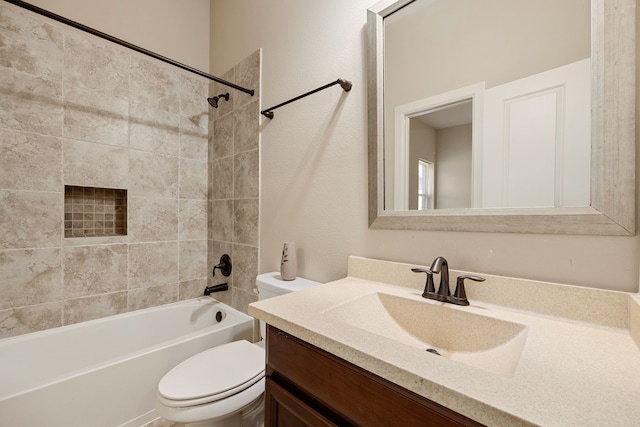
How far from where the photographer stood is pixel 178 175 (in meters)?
2.05

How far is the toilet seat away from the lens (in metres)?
0.98

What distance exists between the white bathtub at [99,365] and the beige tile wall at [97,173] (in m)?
0.12

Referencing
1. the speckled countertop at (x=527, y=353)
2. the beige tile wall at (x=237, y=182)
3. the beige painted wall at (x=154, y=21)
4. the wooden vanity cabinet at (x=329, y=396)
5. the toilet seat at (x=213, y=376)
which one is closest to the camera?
the speckled countertop at (x=527, y=353)

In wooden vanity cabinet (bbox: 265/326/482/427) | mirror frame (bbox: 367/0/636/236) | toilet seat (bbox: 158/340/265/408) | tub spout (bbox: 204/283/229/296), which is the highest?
mirror frame (bbox: 367/0/636/236)

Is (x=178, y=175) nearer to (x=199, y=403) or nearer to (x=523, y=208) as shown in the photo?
(x=199, y=403)

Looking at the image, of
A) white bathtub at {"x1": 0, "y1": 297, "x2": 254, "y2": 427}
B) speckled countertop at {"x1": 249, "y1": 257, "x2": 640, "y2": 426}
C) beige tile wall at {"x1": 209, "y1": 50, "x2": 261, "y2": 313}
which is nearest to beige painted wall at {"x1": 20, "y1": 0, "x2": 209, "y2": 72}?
beige tile wall at {"x1": 209, "y1": 50, "x2": 261, "y2": 313}

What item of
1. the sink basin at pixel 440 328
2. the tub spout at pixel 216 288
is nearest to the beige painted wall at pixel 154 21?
the tub spout at pixel 216 288

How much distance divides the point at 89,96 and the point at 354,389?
2.18m

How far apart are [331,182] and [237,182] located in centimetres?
88

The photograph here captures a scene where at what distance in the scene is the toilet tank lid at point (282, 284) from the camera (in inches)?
51.1

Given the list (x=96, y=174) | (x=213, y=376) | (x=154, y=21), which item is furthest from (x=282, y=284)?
(x=154, y=21)

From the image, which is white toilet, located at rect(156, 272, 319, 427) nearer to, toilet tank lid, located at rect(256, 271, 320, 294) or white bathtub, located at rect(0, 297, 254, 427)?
toilet tank lid, located at rect(256, 271, 320, 294)

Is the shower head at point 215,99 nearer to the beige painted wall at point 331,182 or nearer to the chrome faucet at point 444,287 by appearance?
the beige painted wall at point 331,182

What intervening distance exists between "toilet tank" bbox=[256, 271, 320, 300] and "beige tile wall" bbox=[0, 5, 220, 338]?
414 millimetres
